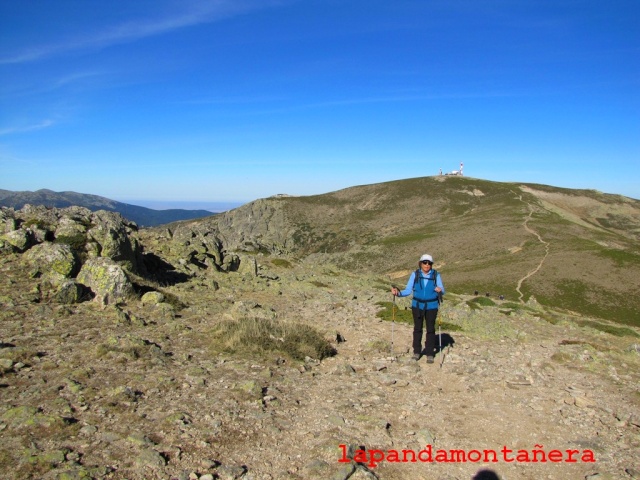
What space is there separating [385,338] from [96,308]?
10362 mm

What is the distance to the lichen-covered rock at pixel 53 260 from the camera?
15.8 metres

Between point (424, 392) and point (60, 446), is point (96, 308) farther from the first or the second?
point (424, 392)

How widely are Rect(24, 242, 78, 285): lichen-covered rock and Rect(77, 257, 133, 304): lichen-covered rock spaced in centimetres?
69

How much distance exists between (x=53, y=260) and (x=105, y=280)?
9.18ft

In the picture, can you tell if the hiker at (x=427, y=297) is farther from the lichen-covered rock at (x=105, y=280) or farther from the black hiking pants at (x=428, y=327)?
the lichen-covered rock at (x=105, y=280)

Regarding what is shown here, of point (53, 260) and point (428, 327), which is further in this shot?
point (53, 260)

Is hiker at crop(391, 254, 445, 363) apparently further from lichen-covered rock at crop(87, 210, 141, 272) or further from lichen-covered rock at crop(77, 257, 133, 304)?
lichen-covered rock at crop(87, 210, 141, 272)

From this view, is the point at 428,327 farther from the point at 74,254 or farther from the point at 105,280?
the point at 74,254

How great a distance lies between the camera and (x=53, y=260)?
16031 mm

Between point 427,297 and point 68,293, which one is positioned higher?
point 427,297

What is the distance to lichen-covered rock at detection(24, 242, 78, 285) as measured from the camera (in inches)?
621

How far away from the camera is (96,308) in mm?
14227

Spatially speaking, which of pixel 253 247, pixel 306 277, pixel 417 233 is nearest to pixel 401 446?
pixel 306 277

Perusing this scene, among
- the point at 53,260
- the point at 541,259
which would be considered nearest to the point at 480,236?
the point at 541,259
